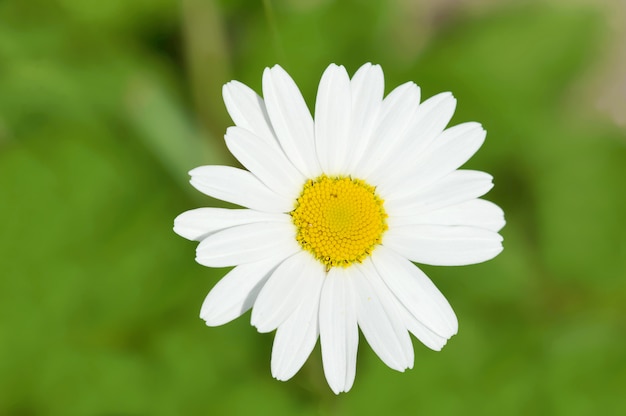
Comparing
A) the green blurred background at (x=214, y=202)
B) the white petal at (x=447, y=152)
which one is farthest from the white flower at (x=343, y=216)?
the green blurred background at (x=214, y=202)

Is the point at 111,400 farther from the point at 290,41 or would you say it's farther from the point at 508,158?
the point at 508,158

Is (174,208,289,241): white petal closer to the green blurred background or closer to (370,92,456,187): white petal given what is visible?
(370,92,456,187): white petal

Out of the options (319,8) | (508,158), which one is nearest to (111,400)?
(319,8)

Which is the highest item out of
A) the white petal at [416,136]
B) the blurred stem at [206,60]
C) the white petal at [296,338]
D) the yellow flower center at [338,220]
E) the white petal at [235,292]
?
the blurred stem at [206,60]

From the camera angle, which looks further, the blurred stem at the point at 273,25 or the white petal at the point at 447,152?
the blurred stem at the point at 273,25

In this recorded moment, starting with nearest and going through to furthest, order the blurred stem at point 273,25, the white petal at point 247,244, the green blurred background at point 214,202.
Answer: the white petal at point 247,244 < the blurred stem at point 273,25 < the green blurred background at point 214,202

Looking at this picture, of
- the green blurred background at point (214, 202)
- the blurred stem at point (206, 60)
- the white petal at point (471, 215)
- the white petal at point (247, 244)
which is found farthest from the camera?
the blurred stem at point (206, 60)

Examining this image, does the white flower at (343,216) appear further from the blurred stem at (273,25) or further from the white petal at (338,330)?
the blurred stem at (273,25)
